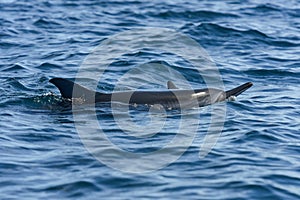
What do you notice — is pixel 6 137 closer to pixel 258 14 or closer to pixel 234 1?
pixel 258 14

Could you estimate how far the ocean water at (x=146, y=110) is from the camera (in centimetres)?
925

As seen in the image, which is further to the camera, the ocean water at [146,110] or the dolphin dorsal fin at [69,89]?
the dolphin dorsal fin at [69,89]

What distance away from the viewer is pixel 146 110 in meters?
12.9


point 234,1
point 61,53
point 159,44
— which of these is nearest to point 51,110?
point 61,53

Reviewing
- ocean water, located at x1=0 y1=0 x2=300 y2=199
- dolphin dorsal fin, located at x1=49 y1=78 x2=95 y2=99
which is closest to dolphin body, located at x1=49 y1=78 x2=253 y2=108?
dolphin dorsal fin, located at x1=49 y1=78 x2=95 y2=99

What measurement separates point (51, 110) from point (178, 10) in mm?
10419

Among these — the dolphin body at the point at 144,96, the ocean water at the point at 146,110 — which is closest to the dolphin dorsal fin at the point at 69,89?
the dolphin body at the point at 144,96

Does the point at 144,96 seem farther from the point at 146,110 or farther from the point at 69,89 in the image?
the point at 69,89

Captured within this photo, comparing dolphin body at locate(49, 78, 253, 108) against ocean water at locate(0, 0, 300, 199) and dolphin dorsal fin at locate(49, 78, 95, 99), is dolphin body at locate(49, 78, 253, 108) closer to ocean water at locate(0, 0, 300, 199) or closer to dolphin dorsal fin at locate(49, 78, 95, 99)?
dolphin dorsal fin at locate(49, 78, 95, 99)

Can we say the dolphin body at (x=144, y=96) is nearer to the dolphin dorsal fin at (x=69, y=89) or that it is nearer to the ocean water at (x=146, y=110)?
the dolphin dorsal fin at (x=69, y=89)

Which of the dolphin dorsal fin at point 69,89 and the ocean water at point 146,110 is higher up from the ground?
the dolphin dorsal fin at point 69,89

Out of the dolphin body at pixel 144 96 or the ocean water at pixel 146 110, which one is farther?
the dolphin body at pixel 144 96

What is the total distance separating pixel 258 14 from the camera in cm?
2245

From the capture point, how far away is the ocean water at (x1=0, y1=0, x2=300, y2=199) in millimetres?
9250
